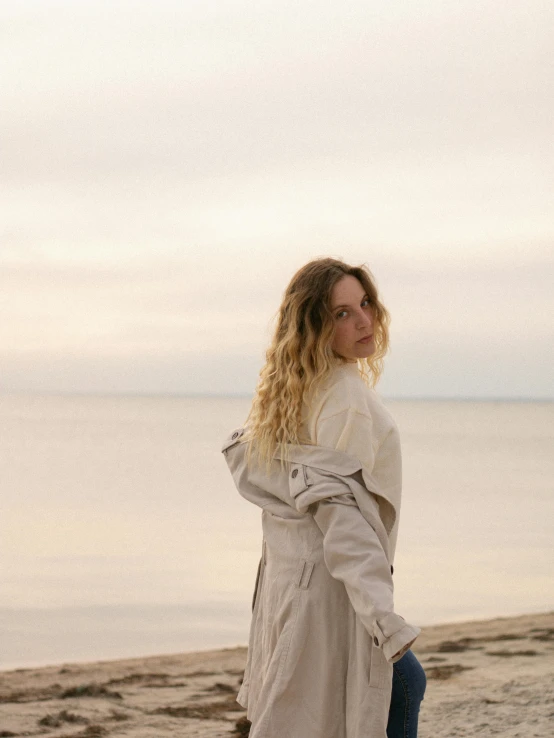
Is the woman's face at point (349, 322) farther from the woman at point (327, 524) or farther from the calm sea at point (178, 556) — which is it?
the calm sea at point (178, 556)

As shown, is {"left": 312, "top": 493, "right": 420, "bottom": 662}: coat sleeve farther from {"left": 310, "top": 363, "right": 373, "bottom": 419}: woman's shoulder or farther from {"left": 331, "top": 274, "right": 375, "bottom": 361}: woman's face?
{"left": 331, "top": 274, "right": 375, "bottom": 361}: woman's face

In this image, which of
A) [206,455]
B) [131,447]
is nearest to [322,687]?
[206,455]

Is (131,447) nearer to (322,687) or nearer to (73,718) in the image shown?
(73,718)

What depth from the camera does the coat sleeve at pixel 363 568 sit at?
93.5 inches

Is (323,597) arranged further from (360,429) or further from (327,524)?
(360,429)

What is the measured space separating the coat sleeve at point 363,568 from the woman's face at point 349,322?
1.54ft

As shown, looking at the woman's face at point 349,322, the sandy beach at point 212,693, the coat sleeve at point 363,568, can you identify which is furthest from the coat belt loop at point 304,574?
the sandy beach at point 212,693

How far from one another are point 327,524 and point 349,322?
61cm

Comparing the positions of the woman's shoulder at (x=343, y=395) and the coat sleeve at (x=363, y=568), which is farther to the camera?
the woman's shoulder at (x=343, y=395)

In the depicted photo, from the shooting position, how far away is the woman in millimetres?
2518

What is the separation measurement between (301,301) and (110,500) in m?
18.1

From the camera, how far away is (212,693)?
19.1ft

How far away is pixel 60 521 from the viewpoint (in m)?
16.0

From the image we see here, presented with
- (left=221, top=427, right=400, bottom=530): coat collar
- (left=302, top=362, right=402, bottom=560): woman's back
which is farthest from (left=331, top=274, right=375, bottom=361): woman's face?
(left=221, top=427, right=400, bottom=530): coat collar
